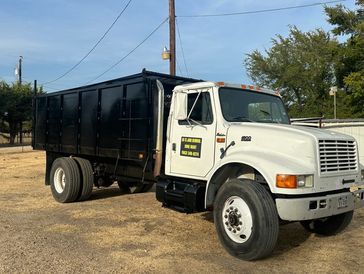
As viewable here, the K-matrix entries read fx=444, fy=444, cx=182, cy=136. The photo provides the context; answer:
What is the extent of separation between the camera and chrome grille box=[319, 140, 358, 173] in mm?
5742

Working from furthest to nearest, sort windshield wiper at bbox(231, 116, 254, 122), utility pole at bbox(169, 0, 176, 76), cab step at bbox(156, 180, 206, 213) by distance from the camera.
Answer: utility pole at bbox(169, 0, 176, 76) → cab step at bbox(156, 180, 206, 213) → windshield wiper at bbox(231, 116, 254, 122)

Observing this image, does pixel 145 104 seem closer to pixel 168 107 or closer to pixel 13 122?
pixel 168 107

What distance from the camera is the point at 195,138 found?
6.87m

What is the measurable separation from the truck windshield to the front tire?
119cm

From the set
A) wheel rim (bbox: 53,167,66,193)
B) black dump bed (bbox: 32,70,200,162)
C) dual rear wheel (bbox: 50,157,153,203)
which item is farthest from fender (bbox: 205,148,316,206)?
wheel rim (bbox: 53,167,66,193)

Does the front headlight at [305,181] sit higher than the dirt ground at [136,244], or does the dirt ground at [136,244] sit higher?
the front headlight at [305,181]

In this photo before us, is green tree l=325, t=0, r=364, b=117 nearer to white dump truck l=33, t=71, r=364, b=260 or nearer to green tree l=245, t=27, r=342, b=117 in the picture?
green tree l=245, t=27, r=342, b=117

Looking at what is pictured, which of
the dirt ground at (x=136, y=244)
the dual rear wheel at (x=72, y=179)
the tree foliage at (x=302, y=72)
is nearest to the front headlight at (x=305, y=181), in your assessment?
the dirt ground at (x=136, y=244)

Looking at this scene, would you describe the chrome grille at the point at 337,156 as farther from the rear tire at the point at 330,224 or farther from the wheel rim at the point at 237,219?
the wheel rim at the point at 237,219

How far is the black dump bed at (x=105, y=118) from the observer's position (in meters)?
7.75

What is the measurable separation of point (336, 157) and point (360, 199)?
2.59 feet

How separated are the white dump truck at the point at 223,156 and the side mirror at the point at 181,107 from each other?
0.05ft

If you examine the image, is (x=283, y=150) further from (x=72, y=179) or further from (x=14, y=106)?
(x=14, y=106)

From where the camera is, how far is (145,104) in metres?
7.73
